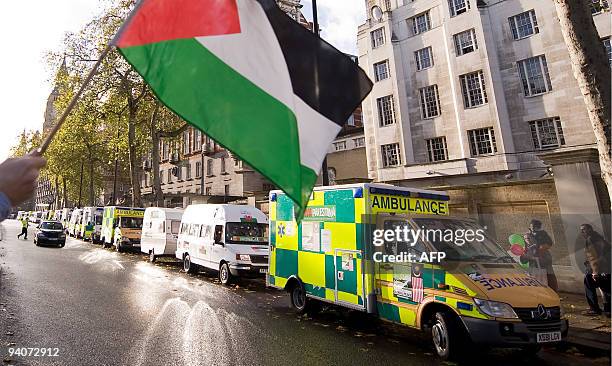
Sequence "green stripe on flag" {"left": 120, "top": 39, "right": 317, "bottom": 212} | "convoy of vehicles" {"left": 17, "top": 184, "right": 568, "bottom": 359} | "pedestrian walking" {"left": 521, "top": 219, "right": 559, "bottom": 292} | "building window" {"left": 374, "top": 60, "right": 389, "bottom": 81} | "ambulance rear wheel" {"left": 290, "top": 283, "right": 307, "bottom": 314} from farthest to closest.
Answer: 1. "building window" {"left": 374, "top": 60, "right": 389, "bottom": 81}
2. "pedestrian walking" {"left": 521, "top": 219, "right": 559, "bottom": 292}
3. "ambulance rear wheel" {"left": 290, "top": 283, "right": 307, "bottom": 314}
4. "convoy of vehicles" {"left": 17, "top": 184, "right": 568, "bottom": 359}
5. "green stripe on flag" {"left": 120, "top": 39, "right": 317, "bottom": 212}

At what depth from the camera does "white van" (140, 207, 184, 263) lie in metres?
18.9

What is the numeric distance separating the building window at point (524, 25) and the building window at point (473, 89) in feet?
11.1

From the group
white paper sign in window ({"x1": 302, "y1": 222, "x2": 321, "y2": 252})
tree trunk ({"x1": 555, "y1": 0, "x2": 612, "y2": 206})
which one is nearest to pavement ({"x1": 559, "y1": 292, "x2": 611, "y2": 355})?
tree trunk ({"x1": 555, "y1": 0, "x2": 612, "y2": 206})

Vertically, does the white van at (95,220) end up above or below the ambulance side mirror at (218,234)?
above

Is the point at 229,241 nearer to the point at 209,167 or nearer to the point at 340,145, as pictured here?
the point at 340,145

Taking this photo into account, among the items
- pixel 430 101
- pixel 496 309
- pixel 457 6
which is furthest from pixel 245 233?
pixel 457 6

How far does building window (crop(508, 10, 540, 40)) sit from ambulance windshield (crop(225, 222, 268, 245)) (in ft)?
75.7

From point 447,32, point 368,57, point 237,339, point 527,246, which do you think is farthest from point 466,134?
point 237,339

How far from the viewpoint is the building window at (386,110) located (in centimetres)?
3009

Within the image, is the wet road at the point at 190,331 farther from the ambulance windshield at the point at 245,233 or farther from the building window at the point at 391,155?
the building window at the point at 391,155

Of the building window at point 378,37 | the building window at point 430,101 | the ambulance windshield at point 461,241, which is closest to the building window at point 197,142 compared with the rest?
the building window at point 378,37

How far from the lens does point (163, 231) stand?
19.0 m

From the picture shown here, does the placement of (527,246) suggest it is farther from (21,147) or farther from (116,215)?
(21,147)

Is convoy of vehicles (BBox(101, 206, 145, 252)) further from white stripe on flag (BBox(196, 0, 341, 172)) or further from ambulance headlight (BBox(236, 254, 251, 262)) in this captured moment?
white stripe on flag (BBox(196, 0, 341, 172))
